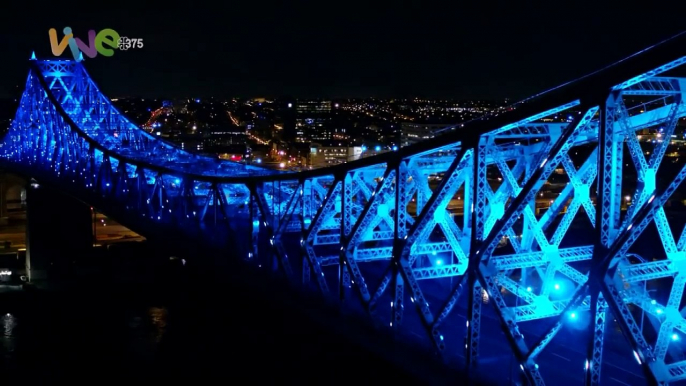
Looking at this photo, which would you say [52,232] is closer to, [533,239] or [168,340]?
[168,340]

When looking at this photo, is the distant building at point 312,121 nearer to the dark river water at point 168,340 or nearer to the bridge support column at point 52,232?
the bridge support column at point 52,232

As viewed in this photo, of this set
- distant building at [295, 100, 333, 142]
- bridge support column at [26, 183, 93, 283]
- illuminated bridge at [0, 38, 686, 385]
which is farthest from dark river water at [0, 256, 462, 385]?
distant building at [295, 100, 333, 142]

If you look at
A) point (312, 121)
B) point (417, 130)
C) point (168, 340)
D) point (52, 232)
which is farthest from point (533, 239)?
point (312, 121)

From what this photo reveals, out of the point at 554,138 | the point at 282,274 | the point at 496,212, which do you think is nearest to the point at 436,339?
the point at 496,212

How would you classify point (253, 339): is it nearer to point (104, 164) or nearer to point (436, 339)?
point (104, 164)

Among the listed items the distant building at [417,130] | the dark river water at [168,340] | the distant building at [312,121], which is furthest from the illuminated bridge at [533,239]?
the distant building at [312,121]

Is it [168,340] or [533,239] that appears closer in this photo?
[533,239]
